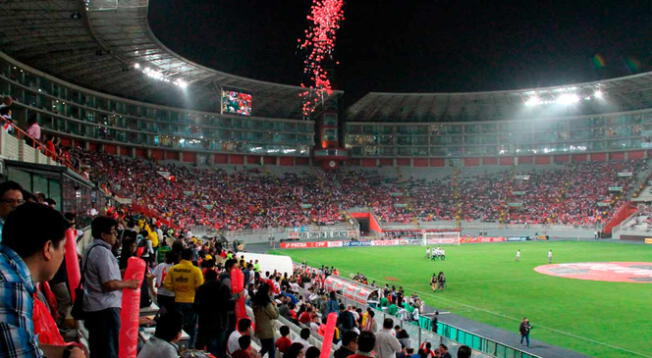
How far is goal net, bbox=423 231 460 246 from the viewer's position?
6111 centimetres

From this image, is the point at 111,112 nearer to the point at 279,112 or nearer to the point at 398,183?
the point at 279,112

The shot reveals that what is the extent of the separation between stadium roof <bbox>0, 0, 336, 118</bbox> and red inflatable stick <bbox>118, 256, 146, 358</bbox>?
103ft

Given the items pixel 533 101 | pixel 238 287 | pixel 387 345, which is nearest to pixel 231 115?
pixel 533 101

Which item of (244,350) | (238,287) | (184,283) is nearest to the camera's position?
(244,350)

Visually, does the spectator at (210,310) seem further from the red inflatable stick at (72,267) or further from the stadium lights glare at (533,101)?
the stadium lights glare at (533,101)

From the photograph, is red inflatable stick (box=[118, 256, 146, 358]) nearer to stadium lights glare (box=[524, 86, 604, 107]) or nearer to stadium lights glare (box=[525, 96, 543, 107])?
stadium lights glare (box=[524, 86, 604, 107])

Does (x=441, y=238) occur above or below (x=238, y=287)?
below

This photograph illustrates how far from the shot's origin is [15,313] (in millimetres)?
2232

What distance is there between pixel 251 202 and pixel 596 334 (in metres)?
48.0

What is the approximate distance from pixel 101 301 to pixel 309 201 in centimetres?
6407

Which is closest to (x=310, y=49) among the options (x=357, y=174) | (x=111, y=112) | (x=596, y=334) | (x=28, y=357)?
(x=357, y=174)

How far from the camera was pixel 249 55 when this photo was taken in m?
64.0

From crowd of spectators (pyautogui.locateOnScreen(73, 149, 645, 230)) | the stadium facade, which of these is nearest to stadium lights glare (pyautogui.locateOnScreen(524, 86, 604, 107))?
the stadium facade

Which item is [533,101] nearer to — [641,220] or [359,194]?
[641,220]
